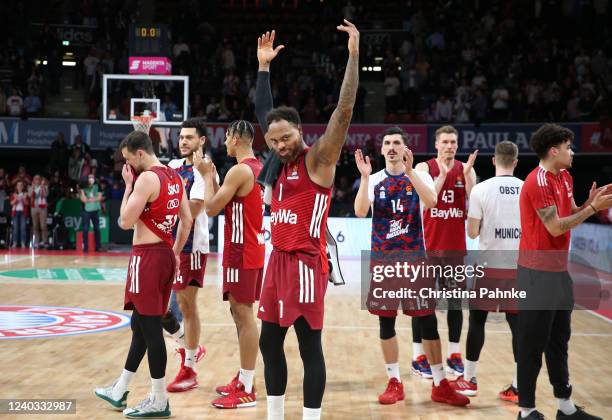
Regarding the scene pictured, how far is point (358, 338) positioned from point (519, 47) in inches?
686

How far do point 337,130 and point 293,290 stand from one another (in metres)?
0.98

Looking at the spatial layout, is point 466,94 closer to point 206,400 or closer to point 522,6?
point 522,6

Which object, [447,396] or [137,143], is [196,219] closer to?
[137,143]

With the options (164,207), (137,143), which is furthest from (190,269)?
(137,143)

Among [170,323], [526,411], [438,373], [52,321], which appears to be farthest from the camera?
[52,321]

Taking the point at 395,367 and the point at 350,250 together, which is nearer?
the point at 395,367

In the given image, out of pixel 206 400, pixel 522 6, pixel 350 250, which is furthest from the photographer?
pixel 522 6

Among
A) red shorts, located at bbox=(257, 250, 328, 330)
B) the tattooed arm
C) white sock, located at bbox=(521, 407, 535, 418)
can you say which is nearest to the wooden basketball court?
white sock, located at bbox=(521, 407, 535, 418)

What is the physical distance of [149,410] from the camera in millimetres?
5891

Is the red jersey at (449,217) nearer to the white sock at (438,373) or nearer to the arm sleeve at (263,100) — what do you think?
the white sock at (438,373)

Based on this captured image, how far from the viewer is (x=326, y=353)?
8.66 m

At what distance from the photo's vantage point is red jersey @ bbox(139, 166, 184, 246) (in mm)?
5852

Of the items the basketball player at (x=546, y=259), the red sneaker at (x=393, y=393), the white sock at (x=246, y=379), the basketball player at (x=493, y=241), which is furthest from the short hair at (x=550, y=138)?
the white sock at (x=246, y=379)

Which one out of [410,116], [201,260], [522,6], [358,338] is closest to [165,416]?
[201,260]
